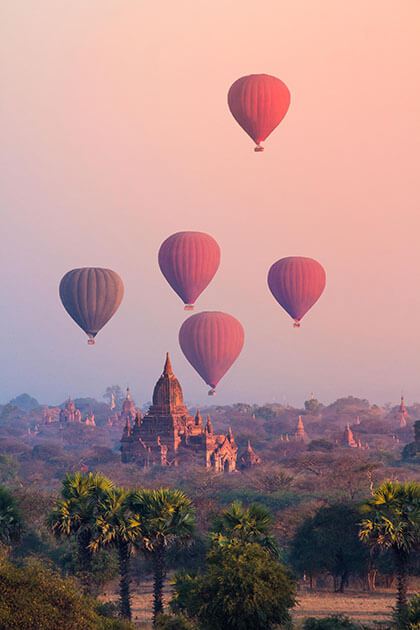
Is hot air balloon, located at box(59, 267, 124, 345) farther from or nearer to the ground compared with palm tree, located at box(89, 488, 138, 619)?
farther from the ground

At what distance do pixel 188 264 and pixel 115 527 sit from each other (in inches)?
3336

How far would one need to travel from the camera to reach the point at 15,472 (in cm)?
14575

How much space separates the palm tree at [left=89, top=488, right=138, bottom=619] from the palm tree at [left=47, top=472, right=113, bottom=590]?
41 centimetres

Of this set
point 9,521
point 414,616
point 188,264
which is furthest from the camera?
point 188,264

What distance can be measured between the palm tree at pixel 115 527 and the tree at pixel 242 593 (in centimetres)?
434

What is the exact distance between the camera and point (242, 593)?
113ft

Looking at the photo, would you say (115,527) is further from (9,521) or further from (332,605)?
(332,605)

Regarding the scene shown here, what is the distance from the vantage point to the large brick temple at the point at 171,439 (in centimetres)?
15112

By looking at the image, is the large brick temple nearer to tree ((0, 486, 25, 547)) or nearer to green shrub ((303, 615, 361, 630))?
tree ((0, 486, 25, 547))

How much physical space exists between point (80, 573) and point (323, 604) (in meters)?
17.3

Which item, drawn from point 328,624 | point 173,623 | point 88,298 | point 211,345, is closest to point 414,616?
point 328,624

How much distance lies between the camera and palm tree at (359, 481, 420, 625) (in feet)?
123

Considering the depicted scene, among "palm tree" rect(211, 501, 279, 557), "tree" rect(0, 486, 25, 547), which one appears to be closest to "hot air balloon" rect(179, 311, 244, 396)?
"tree" rect(0, 486, 25, 547)

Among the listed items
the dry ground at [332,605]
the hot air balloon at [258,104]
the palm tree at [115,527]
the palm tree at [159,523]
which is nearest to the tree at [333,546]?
the dry ground at [332,605]
